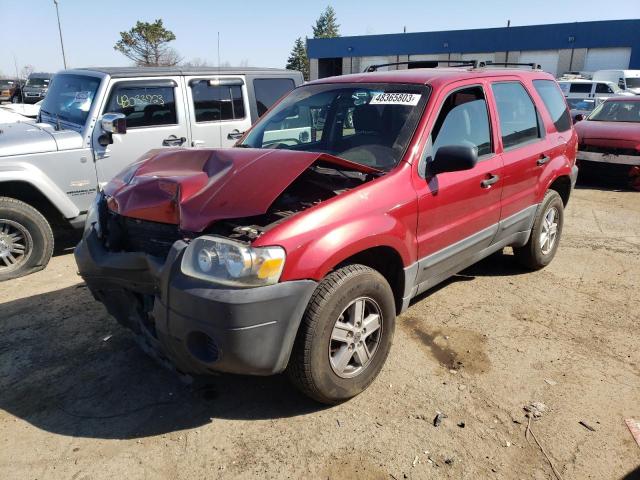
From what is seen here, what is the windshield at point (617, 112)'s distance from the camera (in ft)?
31.4

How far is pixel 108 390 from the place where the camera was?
10.0ft

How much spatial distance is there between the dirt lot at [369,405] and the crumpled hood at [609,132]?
216 inches

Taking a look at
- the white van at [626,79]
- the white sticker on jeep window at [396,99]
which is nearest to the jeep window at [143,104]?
the white sticker on jeep window at [396,99]

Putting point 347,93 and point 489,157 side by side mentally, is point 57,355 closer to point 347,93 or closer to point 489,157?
point 347,93

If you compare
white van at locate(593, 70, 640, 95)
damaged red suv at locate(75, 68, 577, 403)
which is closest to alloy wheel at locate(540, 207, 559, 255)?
damaged red suv at locate(75, 68, 577, 403)

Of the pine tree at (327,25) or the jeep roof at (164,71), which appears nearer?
the jeep roof at (164,71)

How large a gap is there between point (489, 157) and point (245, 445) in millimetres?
2668

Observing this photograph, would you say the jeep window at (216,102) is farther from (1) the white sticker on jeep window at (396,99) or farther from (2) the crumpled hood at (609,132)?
(2) the crumpled hood at (609,132)

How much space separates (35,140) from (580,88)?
925 inches

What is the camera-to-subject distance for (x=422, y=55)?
140 ft

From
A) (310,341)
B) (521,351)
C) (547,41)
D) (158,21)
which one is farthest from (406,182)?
(547,41)

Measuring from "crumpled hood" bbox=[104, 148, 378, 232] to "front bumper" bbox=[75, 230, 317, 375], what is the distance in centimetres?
25

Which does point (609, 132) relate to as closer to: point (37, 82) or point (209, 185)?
point (209, 185)

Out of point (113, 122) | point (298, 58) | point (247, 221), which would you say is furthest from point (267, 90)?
point (298, 58)
